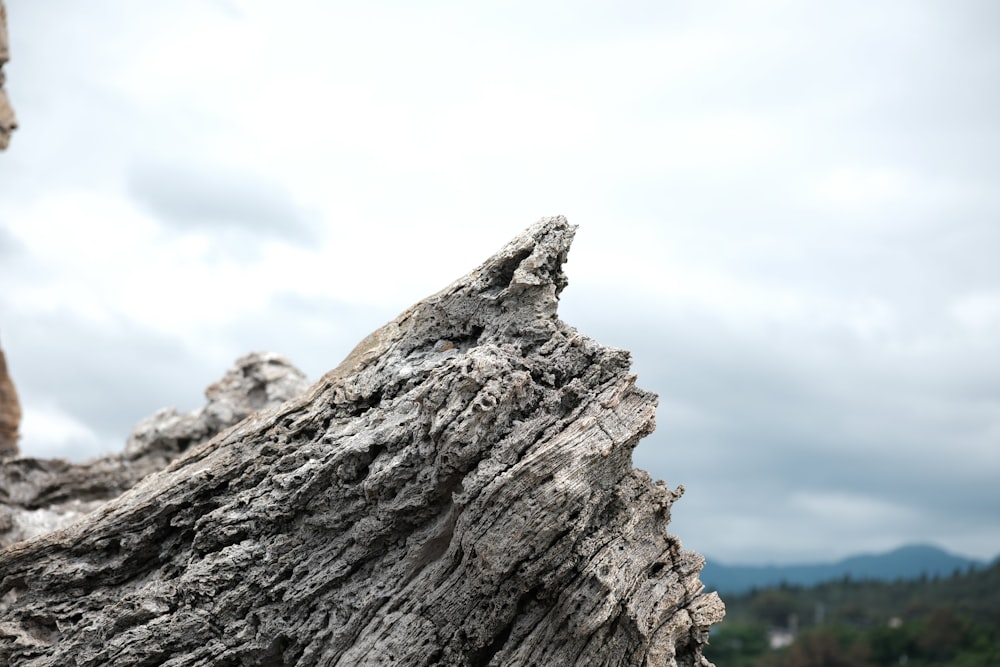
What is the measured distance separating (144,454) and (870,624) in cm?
13537

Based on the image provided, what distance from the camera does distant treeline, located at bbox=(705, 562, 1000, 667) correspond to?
100m

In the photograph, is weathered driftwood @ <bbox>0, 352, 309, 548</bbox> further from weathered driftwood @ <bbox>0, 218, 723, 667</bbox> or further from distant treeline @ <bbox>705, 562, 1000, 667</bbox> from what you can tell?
distant treeline @ <bbox>705, 562, 1000, 667</bbox>

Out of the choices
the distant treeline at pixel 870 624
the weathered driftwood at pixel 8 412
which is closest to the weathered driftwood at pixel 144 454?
the weathered driftwood at pixel 8 412

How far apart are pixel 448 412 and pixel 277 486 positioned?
401cm

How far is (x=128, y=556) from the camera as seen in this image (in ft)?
61.0

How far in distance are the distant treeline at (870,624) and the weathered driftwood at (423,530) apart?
8889 centimetres

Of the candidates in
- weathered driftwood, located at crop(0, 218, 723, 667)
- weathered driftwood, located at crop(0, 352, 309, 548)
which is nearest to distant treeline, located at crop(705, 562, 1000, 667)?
weathered driftwood, located at crop(0, 352, 309, 548)

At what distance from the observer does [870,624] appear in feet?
468

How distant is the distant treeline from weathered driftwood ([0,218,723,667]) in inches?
3499

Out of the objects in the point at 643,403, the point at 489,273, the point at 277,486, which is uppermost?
the point at 489,273

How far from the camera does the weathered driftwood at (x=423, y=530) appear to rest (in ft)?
49.0

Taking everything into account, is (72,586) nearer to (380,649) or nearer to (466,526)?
(380,649)

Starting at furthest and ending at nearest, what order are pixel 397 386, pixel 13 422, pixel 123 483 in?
pixel 13 422 < pixel 123 483 < pixel 397 386

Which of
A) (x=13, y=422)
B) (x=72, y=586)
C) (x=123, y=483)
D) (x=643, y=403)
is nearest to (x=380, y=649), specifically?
(x=643, y=403)
